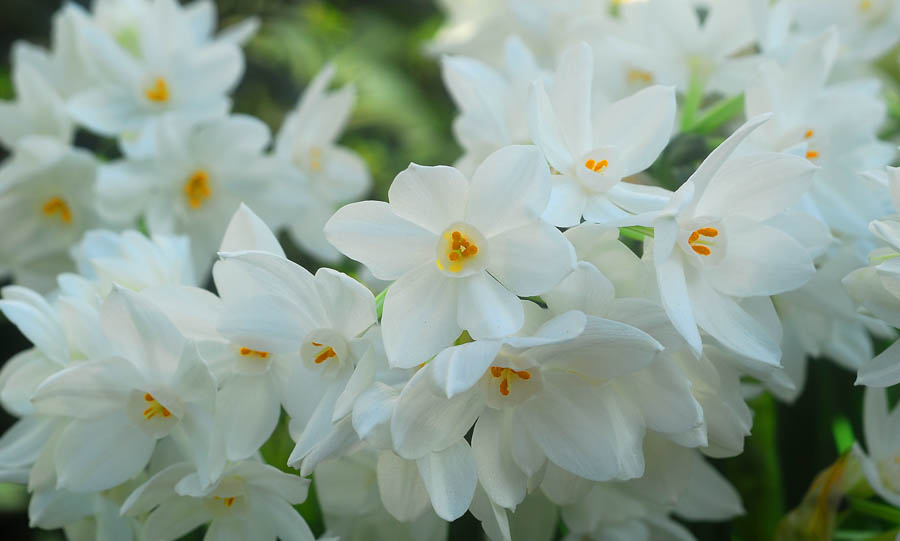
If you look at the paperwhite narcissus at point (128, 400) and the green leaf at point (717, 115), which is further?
the green leaf at point (717, 115)

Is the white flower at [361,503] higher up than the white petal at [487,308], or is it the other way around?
the white petal at [487,308]

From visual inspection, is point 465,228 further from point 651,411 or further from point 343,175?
point 343,175

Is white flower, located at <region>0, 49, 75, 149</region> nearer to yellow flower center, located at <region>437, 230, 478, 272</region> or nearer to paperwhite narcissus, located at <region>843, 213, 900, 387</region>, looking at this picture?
yellow flower center, located at <region>437, 230, 478, 272</region>

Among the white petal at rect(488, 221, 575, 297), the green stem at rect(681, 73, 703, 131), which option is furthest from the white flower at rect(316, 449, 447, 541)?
the green stem at rect(681, 73, 703, 131)

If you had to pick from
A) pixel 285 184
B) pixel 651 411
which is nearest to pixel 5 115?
pixel 285 184

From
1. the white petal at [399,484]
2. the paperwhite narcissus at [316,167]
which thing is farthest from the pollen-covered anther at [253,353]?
the paperwhite narcissus at [316,167]

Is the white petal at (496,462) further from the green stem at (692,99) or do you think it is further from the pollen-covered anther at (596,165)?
the green stem at (692,99)

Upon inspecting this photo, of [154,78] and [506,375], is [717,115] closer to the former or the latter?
[506,375]

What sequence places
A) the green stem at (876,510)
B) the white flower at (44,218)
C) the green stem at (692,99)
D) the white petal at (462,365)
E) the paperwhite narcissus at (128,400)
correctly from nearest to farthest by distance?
1. the white petal at (462,365)
2. the paperwhite narcissus at (128,400)
3. the green stem at (876,510)
4. the green stem at (692,99)
5. the white flower at (44,218)

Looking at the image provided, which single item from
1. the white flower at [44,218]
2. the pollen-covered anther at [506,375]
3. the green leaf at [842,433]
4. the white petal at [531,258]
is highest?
the white petal at [531,258]
